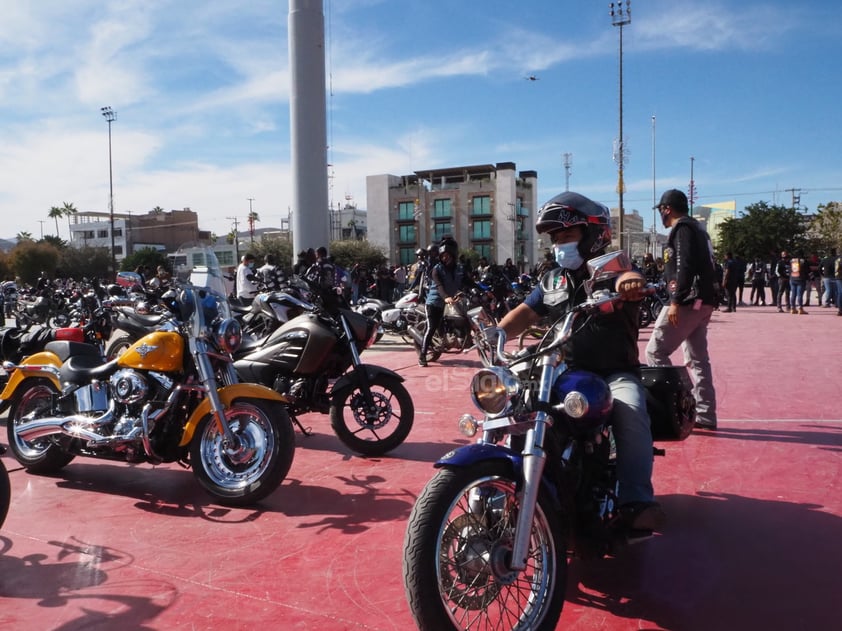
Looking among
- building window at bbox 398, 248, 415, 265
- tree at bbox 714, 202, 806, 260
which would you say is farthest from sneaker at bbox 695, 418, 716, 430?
building window at bbox 398, 248, 415, 265

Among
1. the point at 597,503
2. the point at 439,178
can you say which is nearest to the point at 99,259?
the point at 439,178

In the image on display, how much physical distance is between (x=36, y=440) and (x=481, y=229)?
7913 centimetres

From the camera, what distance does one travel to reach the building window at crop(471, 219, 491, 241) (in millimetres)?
81688

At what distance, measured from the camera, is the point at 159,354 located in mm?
4117

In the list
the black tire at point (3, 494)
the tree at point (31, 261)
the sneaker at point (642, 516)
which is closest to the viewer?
the sneaker at point (642, 516)

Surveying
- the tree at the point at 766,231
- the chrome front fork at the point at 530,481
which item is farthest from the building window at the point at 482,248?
the chrome front fork at the point at 530,481

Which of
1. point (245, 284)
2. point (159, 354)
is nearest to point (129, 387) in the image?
point (159, 354)

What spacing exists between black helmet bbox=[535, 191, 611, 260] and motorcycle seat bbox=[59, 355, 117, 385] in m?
2.85

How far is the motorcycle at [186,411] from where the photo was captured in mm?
3938

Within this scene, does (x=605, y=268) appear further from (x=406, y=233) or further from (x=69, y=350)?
(x=406, y=233)

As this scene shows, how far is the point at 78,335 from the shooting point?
221 inches

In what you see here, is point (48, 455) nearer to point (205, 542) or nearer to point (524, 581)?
point (205, 542)

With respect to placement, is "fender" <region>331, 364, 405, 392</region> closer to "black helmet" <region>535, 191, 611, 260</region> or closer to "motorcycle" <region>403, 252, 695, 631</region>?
"black helmet" <region>535, 191, 611, 260</region>

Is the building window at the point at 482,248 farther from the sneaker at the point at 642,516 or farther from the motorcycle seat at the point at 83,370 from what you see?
the sneaker at the point at 642,516
